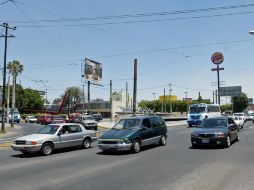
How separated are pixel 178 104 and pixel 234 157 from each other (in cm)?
14345

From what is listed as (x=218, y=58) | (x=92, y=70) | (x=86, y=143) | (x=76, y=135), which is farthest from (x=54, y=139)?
(x=218, y=58)

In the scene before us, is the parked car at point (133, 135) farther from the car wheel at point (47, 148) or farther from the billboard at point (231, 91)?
the billboard at point (231, 91)

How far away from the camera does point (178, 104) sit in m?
158

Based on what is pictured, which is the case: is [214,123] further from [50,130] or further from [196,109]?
[196,109]

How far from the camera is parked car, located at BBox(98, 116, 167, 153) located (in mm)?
16750

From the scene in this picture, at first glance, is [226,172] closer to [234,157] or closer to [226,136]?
[234,157]

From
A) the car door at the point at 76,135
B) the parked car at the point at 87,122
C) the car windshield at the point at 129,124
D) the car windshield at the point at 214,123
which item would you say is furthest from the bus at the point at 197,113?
the car windshield at the point at 129,124

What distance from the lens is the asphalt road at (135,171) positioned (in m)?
9.74

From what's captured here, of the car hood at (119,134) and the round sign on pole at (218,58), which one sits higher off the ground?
the round sign on pole at (218,58)

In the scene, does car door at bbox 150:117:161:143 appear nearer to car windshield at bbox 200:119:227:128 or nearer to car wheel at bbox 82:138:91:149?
car windshield at bbox 200:119:227:128

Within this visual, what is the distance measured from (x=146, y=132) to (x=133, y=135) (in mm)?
1326

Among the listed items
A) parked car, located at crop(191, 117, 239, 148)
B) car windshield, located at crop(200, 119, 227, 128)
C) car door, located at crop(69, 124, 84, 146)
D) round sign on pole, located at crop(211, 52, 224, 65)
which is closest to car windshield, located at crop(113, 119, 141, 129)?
car door, located at crop(69, 124, 84, 146)

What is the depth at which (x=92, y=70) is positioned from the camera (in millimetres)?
74062

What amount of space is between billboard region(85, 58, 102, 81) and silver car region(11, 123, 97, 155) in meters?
52.7
